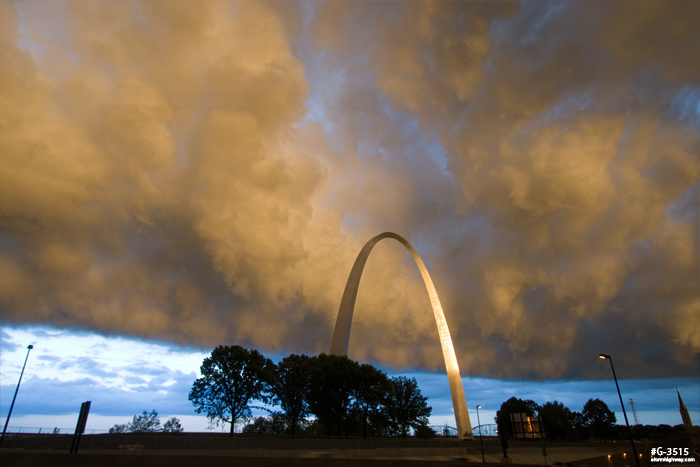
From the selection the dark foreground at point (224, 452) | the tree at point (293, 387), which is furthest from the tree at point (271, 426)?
the dark foreground at point (224, 452)

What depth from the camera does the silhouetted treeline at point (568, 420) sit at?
429ft

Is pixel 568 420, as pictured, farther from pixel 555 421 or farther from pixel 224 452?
pixel 224 452

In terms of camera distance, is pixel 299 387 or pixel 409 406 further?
pixel 409 406

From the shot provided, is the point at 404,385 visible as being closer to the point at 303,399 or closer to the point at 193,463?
the point at 303,399

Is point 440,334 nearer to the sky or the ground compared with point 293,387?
nearer to the sky

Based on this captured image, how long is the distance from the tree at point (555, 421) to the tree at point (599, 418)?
18.6m

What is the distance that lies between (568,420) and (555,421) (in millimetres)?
16543

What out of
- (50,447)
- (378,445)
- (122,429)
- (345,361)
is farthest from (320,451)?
(122,429)

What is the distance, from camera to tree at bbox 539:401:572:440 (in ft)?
425

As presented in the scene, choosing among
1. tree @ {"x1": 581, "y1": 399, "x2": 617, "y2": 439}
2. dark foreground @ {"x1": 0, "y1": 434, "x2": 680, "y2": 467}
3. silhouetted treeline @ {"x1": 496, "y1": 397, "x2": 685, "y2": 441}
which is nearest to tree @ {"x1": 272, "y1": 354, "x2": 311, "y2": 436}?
dark foreground @ {"x1": 0, "y1": 434, "x2": 680, "y2": 467}

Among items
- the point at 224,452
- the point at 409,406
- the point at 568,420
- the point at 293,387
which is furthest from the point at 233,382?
the point at 568,420

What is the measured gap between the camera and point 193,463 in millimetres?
18250

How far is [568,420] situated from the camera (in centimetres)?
14175

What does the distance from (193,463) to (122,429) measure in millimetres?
87556
